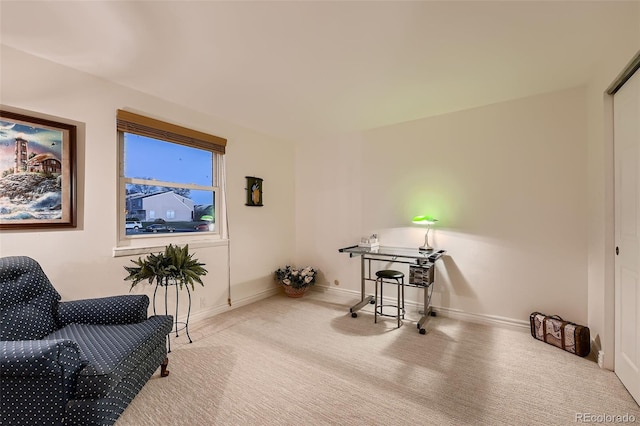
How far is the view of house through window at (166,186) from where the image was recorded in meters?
2.79

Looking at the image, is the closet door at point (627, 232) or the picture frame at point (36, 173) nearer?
the closet door at point (627, 232)

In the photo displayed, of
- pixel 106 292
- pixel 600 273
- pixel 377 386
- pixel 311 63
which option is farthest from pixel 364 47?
pixel 106 292

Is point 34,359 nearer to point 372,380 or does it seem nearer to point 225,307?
point 372,380

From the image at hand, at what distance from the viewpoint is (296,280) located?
159 inches

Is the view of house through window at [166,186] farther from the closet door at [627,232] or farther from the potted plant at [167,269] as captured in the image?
the closet door at [627,232]

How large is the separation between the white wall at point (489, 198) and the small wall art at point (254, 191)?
126 centimetres

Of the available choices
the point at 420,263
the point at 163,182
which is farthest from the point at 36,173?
the point at 420,263

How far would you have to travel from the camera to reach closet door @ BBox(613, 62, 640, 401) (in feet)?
5.75

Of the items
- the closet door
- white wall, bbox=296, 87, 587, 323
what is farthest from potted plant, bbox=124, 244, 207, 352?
the closet door

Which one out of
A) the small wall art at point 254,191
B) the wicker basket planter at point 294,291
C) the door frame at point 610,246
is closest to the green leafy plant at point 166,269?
the small wall art at point 254,191

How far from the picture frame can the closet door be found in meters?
4.29

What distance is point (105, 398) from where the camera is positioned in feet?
4.66

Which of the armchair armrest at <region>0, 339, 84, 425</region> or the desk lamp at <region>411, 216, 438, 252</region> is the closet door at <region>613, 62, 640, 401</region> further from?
the armchair armrest at <region>0, 339, 84, 425</region>

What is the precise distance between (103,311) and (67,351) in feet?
2.52
